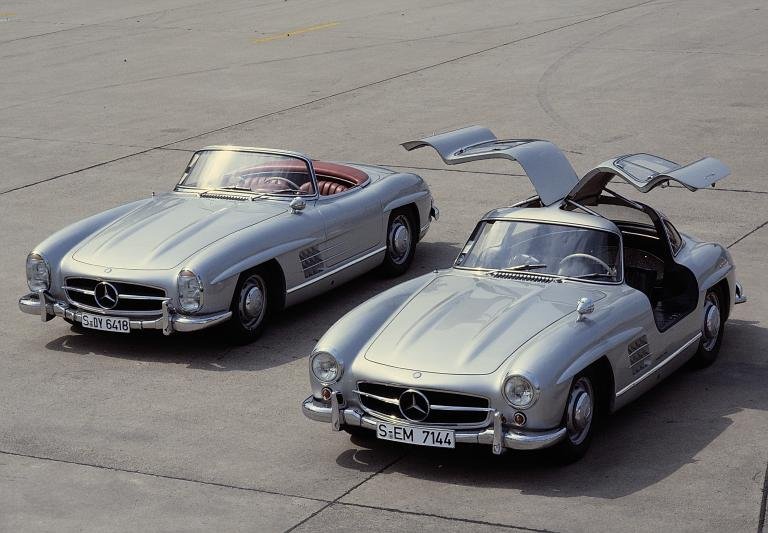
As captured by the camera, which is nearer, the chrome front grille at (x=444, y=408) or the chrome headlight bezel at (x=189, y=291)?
the chrome front grille at (x=444, y=408)

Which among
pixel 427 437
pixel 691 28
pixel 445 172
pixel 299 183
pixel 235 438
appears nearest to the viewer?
pixel 427 437

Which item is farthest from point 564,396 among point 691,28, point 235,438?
point 691,28

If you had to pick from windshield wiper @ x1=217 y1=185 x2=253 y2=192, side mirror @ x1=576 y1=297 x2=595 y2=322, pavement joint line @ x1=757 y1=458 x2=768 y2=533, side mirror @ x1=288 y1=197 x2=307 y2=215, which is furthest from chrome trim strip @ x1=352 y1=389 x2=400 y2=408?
→ windshield wiper @ x1=217 y1=185 x2=253 y2=192

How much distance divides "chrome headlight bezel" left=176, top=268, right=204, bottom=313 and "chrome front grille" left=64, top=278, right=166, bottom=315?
0.16m

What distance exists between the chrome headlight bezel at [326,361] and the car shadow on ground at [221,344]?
170 centimetres

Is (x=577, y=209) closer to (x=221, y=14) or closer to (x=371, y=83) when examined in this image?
(x=371, y=83)

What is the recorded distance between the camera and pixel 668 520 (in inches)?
288

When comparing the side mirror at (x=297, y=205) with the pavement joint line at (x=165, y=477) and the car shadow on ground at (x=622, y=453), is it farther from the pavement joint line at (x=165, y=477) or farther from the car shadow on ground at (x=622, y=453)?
the pavement joint line at (x=165, y=477)

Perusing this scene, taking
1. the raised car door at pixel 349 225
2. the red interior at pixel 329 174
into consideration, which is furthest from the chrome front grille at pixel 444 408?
the red interior at pixel 329 174

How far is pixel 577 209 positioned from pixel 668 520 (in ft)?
11.2

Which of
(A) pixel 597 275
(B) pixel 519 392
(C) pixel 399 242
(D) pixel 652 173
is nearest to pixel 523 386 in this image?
(B) pixel 519 392

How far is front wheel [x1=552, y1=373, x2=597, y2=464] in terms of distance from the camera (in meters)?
8.06

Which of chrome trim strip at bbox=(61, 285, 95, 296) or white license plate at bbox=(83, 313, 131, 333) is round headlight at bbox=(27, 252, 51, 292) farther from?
white license plate at bbox=(83, 313, 131, 333)

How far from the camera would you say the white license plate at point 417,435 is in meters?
7.86
